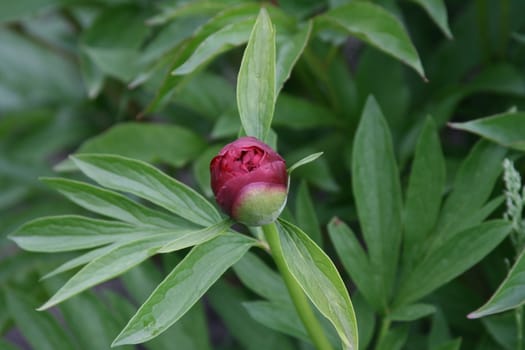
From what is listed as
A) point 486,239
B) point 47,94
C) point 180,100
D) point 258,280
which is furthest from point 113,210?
point 47,94

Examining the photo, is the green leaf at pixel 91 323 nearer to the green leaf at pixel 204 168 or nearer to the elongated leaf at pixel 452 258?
the green leaf at pixel 204 168

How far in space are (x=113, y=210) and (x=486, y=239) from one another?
27 centimetres

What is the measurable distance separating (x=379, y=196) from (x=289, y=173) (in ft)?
0.61

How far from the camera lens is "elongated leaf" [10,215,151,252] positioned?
53 cm

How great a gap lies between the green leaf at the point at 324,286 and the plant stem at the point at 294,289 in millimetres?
17

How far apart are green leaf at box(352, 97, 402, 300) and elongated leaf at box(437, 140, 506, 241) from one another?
0.04 m

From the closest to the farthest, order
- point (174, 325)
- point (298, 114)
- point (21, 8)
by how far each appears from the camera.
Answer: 1. point (174, 325)
2. point (298, 114)
3. point (21, 8)

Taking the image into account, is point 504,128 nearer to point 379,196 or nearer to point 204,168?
point 379,196

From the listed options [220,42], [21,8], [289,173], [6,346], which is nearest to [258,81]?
[289,173]

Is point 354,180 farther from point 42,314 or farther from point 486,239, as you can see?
point 42,314

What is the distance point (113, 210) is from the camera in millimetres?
550

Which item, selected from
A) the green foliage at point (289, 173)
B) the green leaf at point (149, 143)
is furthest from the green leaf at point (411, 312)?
the green leaf at point (149, 143)

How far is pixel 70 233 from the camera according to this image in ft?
1.78

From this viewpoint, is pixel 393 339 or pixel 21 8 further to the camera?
pixel 21 8
